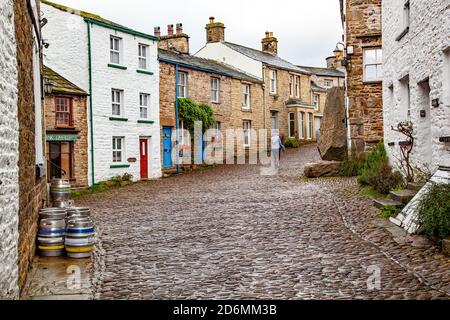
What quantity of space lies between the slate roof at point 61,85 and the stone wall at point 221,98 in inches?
223

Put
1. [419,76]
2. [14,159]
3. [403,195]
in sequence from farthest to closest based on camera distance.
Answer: [419,76]
[403,195]
[14,159]

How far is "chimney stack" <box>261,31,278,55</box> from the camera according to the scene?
143 feet

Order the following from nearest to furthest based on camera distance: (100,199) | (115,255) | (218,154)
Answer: (115,255)
(100,199)
(218,154)

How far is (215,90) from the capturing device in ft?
101

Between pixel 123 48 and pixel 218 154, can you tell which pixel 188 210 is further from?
pixel 218 154

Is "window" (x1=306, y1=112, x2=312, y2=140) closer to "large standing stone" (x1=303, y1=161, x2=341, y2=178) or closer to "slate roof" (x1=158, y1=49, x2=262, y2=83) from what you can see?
"slate roof" (x1=158, y1=49, x2=262, y2=83)

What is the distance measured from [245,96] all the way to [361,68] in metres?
13.7

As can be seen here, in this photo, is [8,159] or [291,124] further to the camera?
[291,124]

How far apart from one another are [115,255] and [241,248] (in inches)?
74.6

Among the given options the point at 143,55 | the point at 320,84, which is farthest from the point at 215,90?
the point at 320,84

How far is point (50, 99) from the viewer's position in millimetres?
19469

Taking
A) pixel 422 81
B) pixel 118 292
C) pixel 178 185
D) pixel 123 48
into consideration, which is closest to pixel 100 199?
pixel 178 185

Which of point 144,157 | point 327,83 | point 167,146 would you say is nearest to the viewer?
point 144,157

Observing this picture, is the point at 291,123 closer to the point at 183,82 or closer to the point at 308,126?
the point at 308,126
